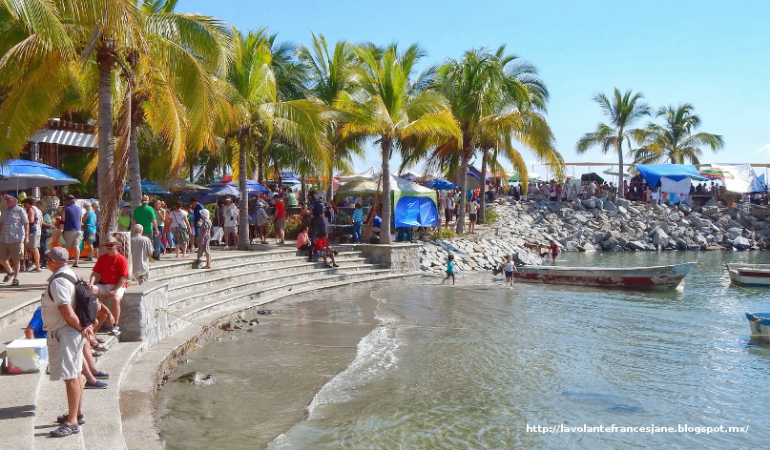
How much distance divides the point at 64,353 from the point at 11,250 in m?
6.72

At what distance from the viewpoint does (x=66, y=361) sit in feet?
18.9

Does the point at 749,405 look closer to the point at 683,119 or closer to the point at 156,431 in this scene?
the point at 156,431

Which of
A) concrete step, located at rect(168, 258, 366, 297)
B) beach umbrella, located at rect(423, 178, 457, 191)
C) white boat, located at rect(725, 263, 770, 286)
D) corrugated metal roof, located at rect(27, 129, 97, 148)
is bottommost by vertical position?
white boat, located at rect(725, 263, 770, 286)

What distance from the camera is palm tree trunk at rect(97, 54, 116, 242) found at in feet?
36.9

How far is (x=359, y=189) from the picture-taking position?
26234 millimetres

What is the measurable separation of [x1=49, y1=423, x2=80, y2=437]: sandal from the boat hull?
18226mm

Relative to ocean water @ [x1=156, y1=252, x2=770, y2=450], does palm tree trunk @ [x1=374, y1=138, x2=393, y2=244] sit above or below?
above

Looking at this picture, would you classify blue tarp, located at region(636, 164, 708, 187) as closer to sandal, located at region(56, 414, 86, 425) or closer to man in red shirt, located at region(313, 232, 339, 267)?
man in red shirt, located at region(313, 232, 339, 267)

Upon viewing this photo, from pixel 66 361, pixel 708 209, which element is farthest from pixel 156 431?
pixel 708 209

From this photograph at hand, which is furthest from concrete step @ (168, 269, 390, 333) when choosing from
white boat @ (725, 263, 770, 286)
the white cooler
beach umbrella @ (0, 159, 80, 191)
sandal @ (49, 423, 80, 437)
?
white boat @ (725, 263, 770, 286)

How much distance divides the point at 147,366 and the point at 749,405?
813cm

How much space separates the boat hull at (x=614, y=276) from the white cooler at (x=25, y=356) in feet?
58.1

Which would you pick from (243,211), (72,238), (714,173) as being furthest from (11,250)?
(714,173)

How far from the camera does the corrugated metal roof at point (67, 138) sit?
19.9 meters
